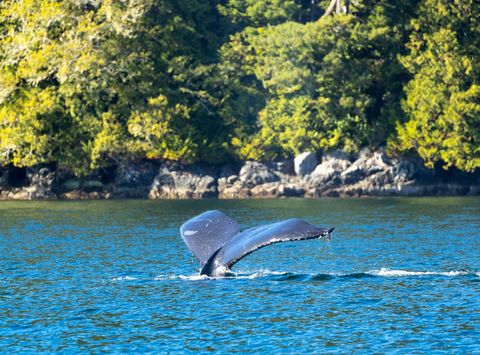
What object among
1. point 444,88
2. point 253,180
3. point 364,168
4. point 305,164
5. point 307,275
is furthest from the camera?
point 253,180

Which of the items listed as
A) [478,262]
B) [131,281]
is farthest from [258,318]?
[478,262]

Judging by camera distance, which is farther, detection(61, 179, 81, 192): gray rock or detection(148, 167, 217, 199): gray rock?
detection(61, 179, 81, 192): gray rock

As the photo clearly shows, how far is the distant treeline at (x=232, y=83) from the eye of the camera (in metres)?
86.2

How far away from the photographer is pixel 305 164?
91.3 metres

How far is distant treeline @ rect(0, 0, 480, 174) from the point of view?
86.2m

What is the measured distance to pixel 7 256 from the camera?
41.4 m

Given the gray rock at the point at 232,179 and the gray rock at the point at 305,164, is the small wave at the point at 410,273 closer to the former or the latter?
the gray rock at the point at 305,164

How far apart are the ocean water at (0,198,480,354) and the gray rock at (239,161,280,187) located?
3910 cm

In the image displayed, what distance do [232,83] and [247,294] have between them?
65001 millimetres

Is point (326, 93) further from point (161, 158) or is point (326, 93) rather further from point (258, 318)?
point (258, 318)

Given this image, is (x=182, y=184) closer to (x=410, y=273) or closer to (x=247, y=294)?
(x=410, y=273)

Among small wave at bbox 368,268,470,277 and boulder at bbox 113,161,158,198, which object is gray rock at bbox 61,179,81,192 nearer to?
boulder at bbox 113,161,158,198

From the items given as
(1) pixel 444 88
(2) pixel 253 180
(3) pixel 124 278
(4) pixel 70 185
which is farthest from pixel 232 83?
(3) pixel 124 278

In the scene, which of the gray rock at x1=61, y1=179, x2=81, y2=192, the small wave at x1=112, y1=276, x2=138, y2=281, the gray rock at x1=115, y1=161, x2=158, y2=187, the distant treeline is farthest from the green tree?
the small wave at x1=112, y1=276, x2=138, y2=281
